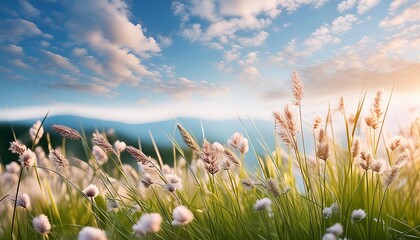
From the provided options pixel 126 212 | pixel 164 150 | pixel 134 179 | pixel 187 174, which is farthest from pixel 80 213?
pixel 164 150

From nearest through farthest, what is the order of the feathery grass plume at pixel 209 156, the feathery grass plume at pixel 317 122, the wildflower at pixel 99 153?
the feathery grass plume at pixel 209 156 → the feathery grass plume at pixel 317 122 → the wildflower at pixel 99 153

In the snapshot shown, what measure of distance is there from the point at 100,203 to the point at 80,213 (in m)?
0.22

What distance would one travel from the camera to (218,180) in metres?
3.33

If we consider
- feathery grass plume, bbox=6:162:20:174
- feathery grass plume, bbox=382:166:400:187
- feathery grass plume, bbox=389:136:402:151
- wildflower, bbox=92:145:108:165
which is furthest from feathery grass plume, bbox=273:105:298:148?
feathery grass plume, bbox=6:162:20:174

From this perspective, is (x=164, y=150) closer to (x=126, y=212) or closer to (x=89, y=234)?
(x=126, y=212)

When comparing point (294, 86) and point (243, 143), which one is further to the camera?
point (243, 143)

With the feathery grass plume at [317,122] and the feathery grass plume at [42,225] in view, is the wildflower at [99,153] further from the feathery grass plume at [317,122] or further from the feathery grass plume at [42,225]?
the feathery grass plume at [317,122]

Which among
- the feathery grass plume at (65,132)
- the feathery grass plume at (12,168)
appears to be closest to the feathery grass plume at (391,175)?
the feathery grass plume at (65,132)

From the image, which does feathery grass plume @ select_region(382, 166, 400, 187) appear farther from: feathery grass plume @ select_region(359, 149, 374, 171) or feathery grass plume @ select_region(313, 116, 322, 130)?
feathery grass plume @ select_region(313, 116, 322, 130)

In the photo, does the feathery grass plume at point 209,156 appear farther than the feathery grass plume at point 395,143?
No

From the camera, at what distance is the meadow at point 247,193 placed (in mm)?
2389

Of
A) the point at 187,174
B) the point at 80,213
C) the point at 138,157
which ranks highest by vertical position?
the point at 138,157

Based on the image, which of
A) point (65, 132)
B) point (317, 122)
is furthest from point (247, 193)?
point (65, 132)

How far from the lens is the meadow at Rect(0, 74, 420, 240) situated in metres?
2.39
